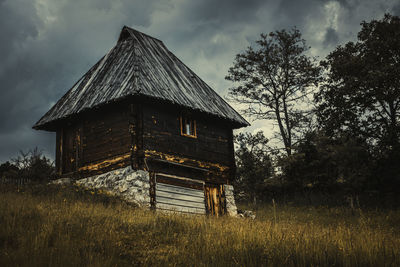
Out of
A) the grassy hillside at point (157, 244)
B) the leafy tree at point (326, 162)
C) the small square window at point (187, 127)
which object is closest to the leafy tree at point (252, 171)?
the leafy tree at point (326, 162)

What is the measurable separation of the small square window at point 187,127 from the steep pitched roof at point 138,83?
0.83m

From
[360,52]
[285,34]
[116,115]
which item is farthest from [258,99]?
[116,115]

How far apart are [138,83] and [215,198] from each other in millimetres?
6634

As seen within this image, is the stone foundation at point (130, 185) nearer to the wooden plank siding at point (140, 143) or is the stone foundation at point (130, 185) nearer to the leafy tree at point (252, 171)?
the wooden plank siding at point (140, 143)

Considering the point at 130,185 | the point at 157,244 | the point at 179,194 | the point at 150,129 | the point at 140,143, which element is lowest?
the point at 157,244

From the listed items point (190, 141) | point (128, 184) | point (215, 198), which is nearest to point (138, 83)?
point (190, 141)

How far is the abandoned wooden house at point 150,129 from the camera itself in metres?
15.6

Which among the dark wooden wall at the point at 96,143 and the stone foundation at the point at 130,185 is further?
the dark wooden wall at the point at 96,143

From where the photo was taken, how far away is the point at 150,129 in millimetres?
15891

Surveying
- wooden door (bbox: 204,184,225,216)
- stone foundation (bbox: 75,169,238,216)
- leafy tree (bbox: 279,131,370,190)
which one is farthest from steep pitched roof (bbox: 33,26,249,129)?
leafy tree (bbox: 279,131,370,190)

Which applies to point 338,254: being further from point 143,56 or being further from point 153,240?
point 143,56

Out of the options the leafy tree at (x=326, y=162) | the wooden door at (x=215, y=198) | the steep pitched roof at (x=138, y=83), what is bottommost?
the wooden door at (x=215, y=198)

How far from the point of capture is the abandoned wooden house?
15617 millimetres

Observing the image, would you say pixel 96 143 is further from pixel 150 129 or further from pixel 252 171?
pixel 252 171
